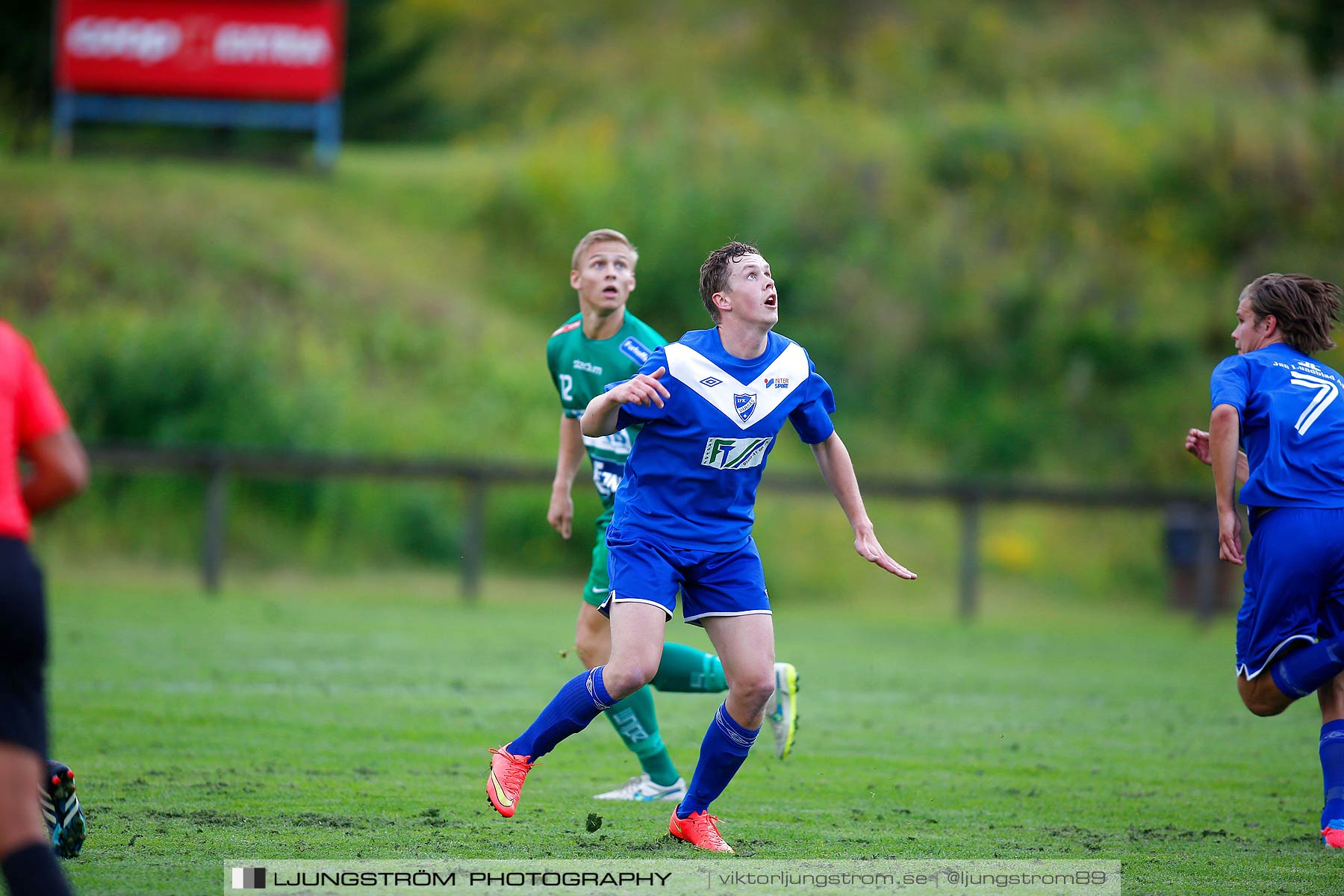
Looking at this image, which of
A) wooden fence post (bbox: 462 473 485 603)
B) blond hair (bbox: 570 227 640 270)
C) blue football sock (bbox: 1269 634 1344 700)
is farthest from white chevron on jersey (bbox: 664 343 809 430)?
wooden fence post (bbox: 462 473 485 603)

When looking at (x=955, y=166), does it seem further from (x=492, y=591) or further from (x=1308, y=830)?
(x=1308, y=830)

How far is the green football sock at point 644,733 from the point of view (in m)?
5.73

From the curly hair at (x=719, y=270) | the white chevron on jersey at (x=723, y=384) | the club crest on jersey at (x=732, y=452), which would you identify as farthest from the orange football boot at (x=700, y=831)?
the curly hair at (x=719, y=270)

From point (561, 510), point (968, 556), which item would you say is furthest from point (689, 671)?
point (968, 556)

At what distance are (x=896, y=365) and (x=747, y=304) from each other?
714 inches

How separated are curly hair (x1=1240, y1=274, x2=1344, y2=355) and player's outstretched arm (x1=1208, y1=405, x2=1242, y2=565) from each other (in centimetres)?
51

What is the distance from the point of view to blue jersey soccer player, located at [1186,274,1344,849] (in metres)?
4.96

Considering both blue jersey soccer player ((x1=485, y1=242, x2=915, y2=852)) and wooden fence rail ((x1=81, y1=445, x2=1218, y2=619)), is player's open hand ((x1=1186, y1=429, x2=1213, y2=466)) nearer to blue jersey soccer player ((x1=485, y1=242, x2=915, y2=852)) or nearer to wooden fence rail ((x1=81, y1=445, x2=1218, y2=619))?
blue jersey soccer player ((x1=485, y1=242, x2=915, y2=852))

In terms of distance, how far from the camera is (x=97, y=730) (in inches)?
267

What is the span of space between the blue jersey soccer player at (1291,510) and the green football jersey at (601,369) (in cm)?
239

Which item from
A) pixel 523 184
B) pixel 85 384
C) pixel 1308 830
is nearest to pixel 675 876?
pixel 1308 830

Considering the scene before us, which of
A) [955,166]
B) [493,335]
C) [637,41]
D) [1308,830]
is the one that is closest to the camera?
[1308,830]

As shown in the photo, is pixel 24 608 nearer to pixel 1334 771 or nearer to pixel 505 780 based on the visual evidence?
pixel 505 780

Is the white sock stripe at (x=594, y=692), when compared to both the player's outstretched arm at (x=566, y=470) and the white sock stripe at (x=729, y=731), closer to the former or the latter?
the white sock stripe at (x=729, y=731)
